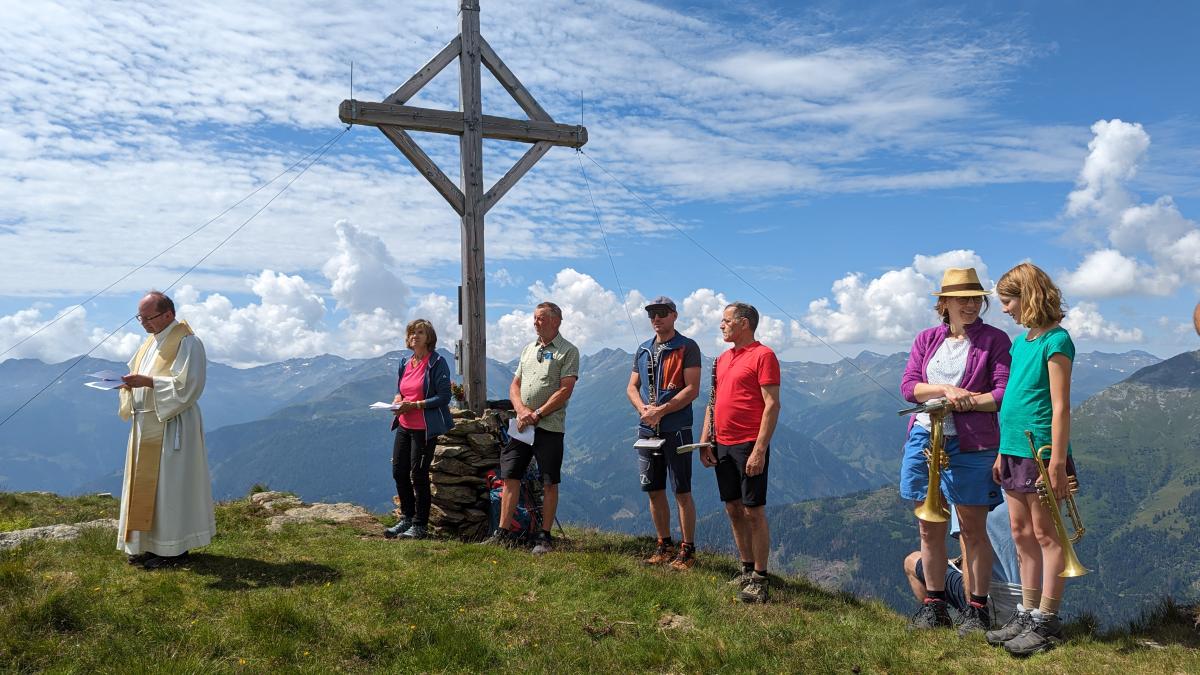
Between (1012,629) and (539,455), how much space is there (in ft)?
16.2

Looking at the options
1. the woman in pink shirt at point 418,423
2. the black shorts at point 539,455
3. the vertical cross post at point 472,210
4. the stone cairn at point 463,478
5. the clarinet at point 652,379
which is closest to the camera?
the clarinet at point 652,379

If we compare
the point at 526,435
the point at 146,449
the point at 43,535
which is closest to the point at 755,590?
the point at 526,435

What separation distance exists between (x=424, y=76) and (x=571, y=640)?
7.98m

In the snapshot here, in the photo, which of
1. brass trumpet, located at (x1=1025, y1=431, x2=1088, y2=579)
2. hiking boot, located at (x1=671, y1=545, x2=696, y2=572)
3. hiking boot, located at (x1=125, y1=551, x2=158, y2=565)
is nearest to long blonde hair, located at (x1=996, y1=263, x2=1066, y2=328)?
brass trumpet, located at (x1=1025, y1=431, x2=1088, y2=579)

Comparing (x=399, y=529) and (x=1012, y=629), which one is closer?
(x=1012, y=629)

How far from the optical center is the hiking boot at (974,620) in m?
5.43

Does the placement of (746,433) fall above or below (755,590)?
above

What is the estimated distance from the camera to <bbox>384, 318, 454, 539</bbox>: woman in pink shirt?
29.1 feet

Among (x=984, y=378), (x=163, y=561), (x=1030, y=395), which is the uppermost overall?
(x=984, y=378)

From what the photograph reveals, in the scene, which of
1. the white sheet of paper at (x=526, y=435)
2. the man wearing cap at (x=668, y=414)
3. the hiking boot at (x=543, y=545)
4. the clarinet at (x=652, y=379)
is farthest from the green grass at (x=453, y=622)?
the clarinet at (x=652, y=379)

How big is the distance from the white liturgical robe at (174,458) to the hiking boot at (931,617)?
264 inches

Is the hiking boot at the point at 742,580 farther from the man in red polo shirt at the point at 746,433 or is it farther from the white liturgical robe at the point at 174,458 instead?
the white liturgical robe at the point at 174,458

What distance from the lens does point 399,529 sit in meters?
9.09

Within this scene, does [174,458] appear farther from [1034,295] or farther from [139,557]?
[1034,295]
